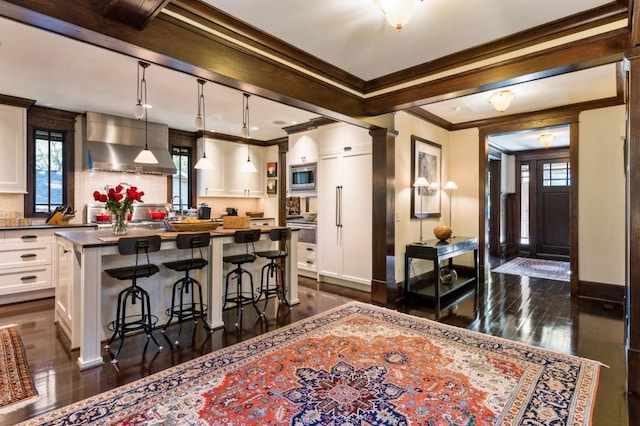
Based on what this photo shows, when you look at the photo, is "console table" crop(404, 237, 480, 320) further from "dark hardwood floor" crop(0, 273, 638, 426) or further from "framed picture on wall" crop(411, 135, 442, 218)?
"framed picture on wall" crop(411, 135, 442, 218)

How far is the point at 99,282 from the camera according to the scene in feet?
9.08

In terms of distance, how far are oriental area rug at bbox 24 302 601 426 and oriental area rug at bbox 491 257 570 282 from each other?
3.72 meters

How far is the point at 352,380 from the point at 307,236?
11.5 feet

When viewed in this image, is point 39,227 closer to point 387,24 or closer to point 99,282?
point 99,282

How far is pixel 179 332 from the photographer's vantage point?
3.35m

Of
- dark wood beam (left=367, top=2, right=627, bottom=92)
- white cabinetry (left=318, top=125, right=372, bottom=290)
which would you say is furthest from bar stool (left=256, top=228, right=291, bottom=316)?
dark wood beam (left=367, top=2, right=627, bottom=92)

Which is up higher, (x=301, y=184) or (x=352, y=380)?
(x=301, y=184)

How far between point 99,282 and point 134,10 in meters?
2.08

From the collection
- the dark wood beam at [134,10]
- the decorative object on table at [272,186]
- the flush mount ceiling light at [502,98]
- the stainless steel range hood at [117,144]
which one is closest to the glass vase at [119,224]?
the dark wood beam at [134,10]

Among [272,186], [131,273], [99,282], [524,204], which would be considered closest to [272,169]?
[272,186]

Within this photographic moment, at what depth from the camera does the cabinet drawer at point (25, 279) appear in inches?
166

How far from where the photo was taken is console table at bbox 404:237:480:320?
169 inches

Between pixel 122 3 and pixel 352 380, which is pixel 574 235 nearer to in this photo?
pixel 352 380

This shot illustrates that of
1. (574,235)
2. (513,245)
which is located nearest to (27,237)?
(574,235)
